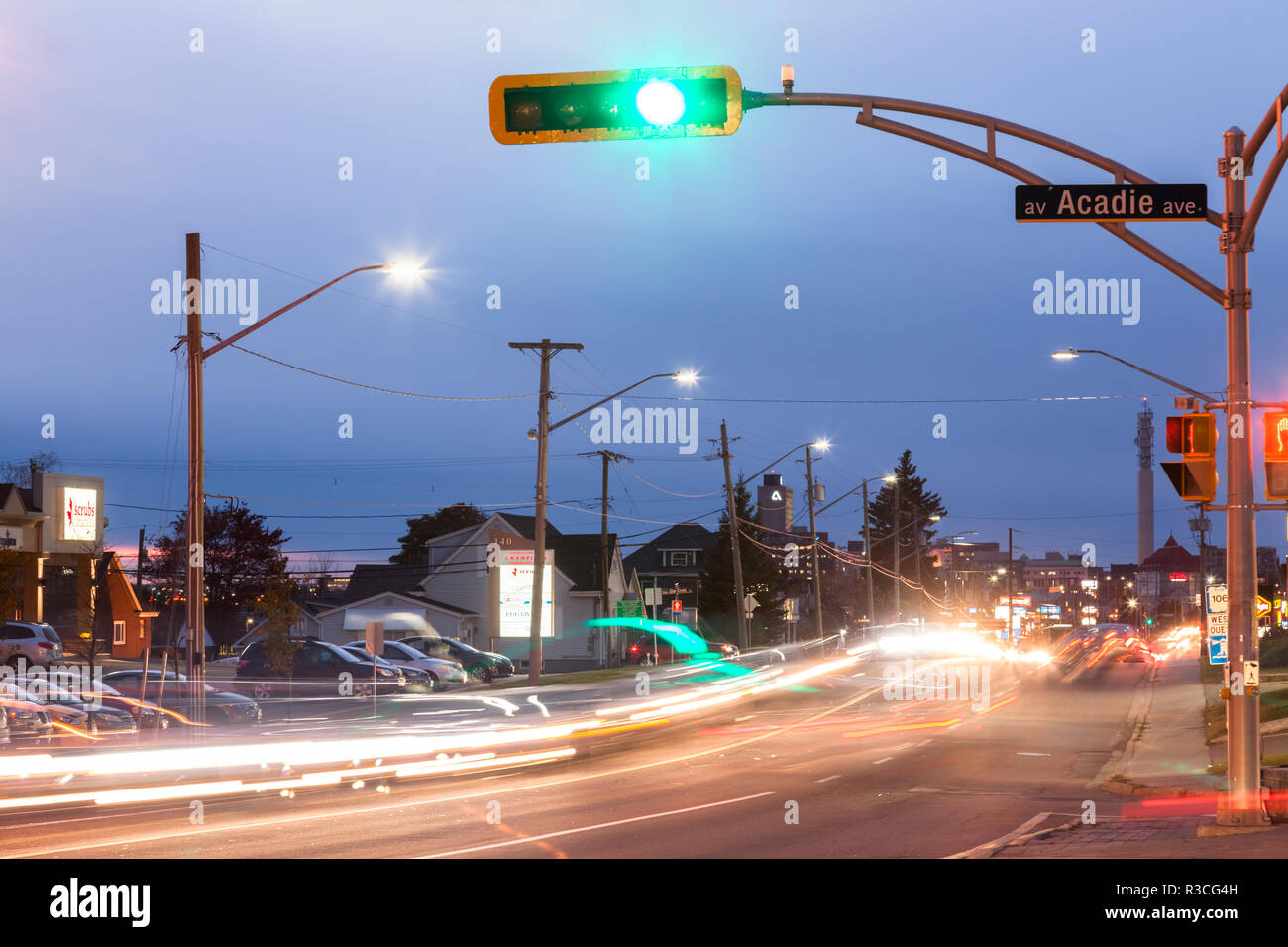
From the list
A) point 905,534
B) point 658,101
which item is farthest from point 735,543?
point 905,534

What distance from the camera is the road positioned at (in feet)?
43.8

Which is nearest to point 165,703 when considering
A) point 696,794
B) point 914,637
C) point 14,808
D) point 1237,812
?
point 14,808

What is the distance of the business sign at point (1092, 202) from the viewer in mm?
12109

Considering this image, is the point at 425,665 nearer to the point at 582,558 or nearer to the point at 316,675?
the point at 316,675

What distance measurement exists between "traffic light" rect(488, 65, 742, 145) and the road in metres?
6.97

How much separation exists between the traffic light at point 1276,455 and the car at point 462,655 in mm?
36978

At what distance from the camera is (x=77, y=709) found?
25.3 meters

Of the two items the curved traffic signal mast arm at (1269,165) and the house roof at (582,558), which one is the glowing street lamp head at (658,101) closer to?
the curved traffic signal mast arm at (1269,165)

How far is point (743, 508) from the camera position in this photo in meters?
81.4

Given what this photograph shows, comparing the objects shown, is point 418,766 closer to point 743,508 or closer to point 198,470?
point 198,470

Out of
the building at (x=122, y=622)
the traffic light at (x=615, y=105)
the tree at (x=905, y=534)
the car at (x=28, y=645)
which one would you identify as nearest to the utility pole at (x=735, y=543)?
the car at (x=28, y=645)

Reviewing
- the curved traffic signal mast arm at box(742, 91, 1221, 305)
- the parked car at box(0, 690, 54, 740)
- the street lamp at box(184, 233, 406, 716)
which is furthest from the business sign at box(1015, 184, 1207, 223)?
the parked car at box(0, 690, 54, 740)

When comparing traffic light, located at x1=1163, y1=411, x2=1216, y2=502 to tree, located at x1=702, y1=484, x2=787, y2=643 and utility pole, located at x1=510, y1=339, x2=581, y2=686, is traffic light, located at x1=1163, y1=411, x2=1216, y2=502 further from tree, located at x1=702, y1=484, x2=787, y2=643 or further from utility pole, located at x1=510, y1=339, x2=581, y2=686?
tree, located at x1=702, y1=484, x2=787, y2=643
